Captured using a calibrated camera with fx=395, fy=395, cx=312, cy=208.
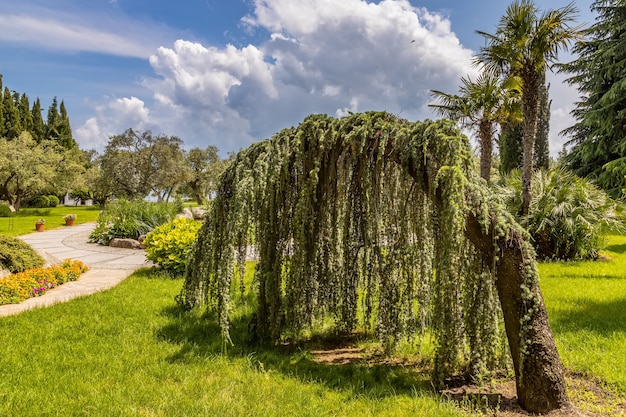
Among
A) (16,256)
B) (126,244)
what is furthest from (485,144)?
(16,256)

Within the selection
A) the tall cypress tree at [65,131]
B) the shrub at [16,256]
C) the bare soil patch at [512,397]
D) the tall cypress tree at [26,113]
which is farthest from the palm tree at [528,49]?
the tall cypress tree at [65,131]

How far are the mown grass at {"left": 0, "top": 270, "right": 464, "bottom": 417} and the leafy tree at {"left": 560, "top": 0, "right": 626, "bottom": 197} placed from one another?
65.8 feet

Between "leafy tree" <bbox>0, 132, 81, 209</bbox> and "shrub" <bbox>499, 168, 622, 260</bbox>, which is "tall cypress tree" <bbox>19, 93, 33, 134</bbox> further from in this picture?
"shrub" <bbox>499, 168, 622, 260</bbox>

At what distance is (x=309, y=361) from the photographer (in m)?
4.02

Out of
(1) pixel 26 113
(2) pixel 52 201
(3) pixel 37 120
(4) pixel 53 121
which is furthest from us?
(4) pixel 53 121

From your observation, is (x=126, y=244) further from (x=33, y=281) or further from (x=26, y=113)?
(x=26, y=113)

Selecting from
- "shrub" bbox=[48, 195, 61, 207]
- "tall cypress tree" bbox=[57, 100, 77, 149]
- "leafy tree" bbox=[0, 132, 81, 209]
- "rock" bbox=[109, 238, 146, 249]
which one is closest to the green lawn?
"rock" bbox=[109, 238, 146, 249]

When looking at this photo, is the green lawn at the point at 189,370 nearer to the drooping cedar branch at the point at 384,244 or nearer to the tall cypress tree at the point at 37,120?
the drooping cedar branch at the point at 384,244

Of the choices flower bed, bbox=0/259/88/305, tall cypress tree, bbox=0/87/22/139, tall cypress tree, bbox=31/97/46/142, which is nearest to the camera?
flower bed, bbox=0/259/88/305

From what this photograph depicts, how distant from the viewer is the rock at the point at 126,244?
478 inches

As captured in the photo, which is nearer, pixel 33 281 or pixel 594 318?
pixel 594 318

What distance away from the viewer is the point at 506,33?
1166 centimetres

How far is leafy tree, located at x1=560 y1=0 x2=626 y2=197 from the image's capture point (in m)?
19.1

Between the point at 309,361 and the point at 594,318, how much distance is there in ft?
13.6
